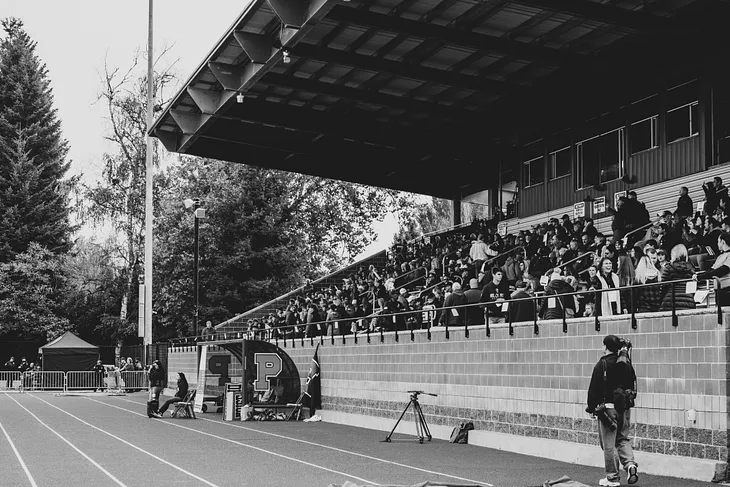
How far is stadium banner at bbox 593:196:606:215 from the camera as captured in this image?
32875mm

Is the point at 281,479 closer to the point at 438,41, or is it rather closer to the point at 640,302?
the point at 640,302

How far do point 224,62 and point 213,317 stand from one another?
2802 cm

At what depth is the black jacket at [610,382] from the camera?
1399 cm

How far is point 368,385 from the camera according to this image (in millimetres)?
27344

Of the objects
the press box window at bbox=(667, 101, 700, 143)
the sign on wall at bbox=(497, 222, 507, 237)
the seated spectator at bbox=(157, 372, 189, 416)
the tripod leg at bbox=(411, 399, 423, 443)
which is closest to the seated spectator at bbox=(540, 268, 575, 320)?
the tripod leg at bbox=(411, 399, 423, 443)

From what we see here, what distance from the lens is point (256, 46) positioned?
103 feet

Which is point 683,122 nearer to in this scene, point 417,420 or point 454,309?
point 454,309

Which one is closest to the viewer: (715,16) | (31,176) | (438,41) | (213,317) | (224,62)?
(715,16)

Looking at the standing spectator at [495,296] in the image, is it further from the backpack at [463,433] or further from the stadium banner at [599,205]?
the stadium banner at [599,205]

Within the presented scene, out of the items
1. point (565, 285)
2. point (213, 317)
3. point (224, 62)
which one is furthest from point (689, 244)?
point (213, 317)

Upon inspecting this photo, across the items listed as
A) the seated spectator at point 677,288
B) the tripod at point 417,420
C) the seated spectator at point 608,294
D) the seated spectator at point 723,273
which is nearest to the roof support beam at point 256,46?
the tripod at point 417,420

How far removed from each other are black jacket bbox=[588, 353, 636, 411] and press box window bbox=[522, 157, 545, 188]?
24.0m

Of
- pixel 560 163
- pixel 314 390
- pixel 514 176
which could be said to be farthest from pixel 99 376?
pixel 560 163

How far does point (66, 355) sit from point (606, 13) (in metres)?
38.4
